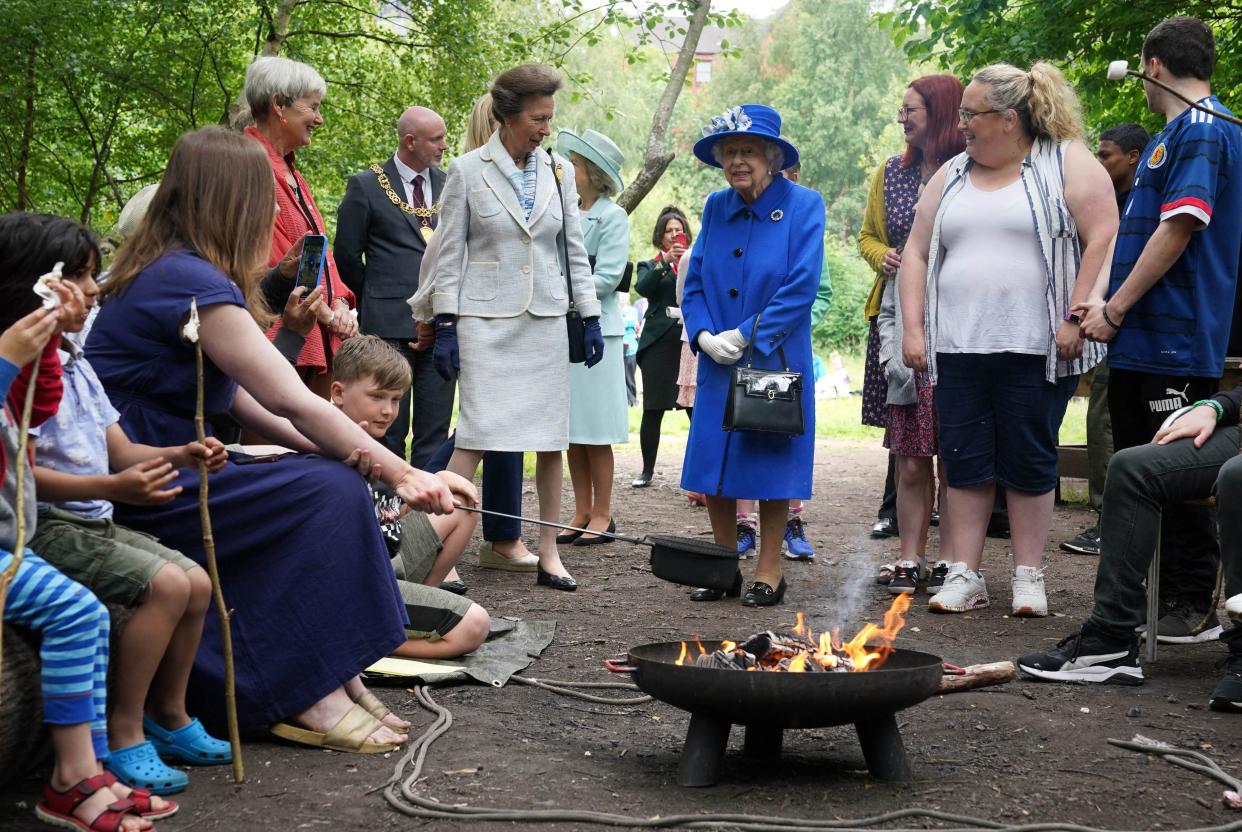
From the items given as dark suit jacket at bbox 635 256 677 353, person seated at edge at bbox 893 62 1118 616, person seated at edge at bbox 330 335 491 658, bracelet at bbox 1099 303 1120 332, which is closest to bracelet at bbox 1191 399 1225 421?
bracelet at bbox 1099 303 1120 332

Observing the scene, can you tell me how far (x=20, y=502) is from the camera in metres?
2.84

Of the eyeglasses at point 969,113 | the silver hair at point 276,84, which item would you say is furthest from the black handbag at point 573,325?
the eyeglasses at point 969,113

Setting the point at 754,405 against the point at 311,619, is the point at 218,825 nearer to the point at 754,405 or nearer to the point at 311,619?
the point at 311,619

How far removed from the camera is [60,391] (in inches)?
126

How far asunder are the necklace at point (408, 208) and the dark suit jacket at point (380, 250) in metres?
0.03

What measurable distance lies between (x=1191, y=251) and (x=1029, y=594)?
1.60 m

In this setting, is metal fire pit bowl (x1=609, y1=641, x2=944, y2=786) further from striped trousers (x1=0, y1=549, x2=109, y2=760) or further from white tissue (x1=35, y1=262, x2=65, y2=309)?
white tissue (x1=35, y1=262, x2=65, y2=309)

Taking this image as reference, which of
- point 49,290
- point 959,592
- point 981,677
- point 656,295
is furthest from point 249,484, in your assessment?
point 656,295

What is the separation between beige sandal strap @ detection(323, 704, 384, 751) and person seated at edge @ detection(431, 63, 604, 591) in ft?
9.08

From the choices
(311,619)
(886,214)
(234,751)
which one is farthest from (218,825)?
(886,214)

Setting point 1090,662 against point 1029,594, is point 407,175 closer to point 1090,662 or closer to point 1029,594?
point 1029,594

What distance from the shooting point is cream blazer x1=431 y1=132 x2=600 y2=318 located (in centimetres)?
649

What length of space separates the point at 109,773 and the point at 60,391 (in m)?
0.88

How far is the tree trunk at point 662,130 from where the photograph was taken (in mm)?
12227
